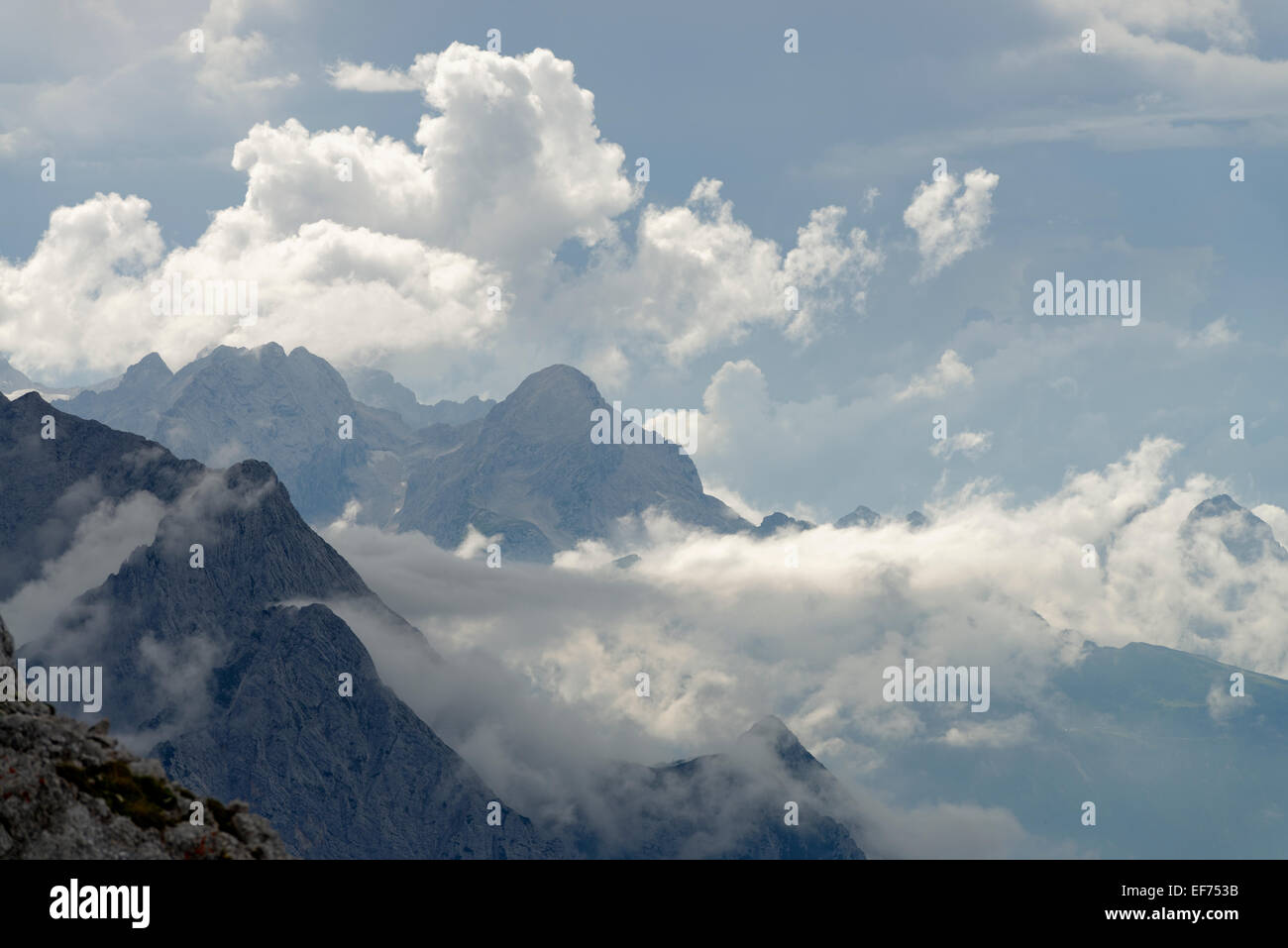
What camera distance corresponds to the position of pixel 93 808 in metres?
68.7

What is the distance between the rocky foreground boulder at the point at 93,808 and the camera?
6625 cm

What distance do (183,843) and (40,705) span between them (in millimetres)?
20297

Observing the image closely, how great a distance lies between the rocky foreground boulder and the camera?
217 feet
